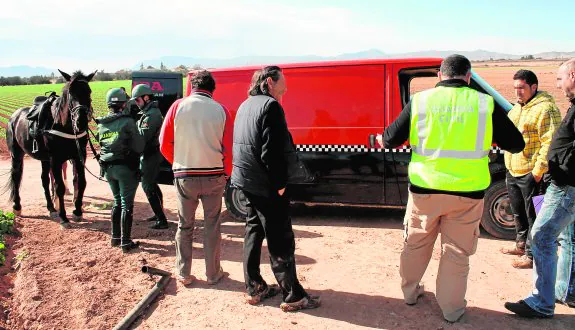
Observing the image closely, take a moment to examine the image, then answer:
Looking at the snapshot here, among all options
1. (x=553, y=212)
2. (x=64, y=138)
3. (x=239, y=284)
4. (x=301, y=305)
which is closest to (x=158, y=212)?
(x=64, y=138)

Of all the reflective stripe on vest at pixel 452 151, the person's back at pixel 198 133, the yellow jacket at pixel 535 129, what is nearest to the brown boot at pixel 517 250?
the yellow jacket at pixel 535 129

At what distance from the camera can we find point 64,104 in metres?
6.31

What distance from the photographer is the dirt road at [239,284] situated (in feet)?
12.5

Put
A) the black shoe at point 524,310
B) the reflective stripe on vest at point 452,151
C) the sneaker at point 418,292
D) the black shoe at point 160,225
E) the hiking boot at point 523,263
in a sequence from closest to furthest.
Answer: the reflective stripe on vest at point 452,151 → the black shoe at point 524,310 → the sneaker at point 418,292 → the hiking boot at point 523,263 → the black shoe at point 160,225

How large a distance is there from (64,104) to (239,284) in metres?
3.81

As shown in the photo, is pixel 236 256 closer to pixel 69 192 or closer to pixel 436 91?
pixel 436 91

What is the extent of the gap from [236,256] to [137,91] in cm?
253

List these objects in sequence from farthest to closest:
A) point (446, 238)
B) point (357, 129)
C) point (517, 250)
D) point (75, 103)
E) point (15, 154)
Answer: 1. point (15, 154)
2. point (75, 103)
3. point (357, 129)
4. point (517, 250)
5. point (446, 238)

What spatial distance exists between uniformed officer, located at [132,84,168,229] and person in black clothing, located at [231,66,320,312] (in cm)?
249

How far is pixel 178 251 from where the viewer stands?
14.8 ft

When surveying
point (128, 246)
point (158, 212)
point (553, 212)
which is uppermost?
point (553, 212)

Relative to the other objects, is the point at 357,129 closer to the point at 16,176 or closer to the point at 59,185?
the point at 59,185

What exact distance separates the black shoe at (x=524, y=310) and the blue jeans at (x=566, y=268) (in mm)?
352

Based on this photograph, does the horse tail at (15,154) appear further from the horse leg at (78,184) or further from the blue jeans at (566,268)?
the blue jeans at (566,268)
